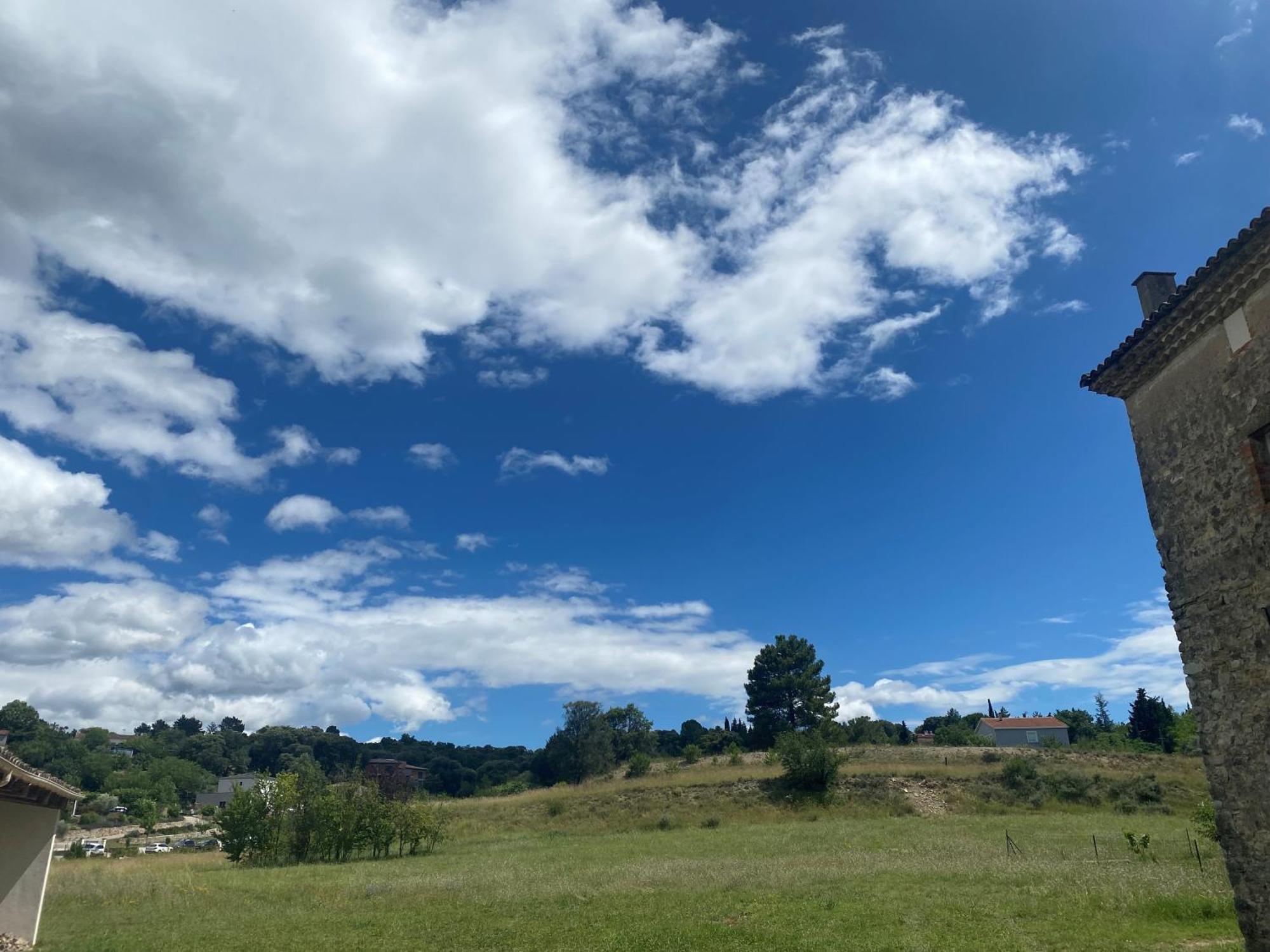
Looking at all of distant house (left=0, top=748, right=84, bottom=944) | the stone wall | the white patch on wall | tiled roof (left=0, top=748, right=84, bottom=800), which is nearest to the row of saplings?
distant house (left=0, top=748, right=84, bottom=944)

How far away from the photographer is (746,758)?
230 feet

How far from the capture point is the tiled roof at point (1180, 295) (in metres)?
9.98

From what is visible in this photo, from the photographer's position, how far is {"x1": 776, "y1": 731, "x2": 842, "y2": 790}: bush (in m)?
53.6

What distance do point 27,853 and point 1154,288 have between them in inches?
1011

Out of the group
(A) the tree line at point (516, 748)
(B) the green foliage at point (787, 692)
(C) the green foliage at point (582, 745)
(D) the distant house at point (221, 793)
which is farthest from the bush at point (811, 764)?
(D) the distant house at point (221, 793)

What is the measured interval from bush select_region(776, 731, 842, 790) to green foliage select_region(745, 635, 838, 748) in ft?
80.5

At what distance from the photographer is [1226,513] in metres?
11.1

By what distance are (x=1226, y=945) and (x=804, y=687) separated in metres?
68.5

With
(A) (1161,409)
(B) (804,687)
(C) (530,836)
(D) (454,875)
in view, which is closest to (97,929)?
(D) (454,875)

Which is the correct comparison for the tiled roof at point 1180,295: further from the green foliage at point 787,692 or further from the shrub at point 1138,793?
the green foliage at point 787,692

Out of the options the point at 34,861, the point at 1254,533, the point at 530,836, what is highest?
the point at 1254,533

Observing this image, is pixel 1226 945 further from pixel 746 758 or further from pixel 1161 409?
pixel 746 758

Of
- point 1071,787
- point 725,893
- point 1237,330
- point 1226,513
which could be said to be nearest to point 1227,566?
point 1226,513

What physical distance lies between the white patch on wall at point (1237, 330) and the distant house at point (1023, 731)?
103225 millimetres
